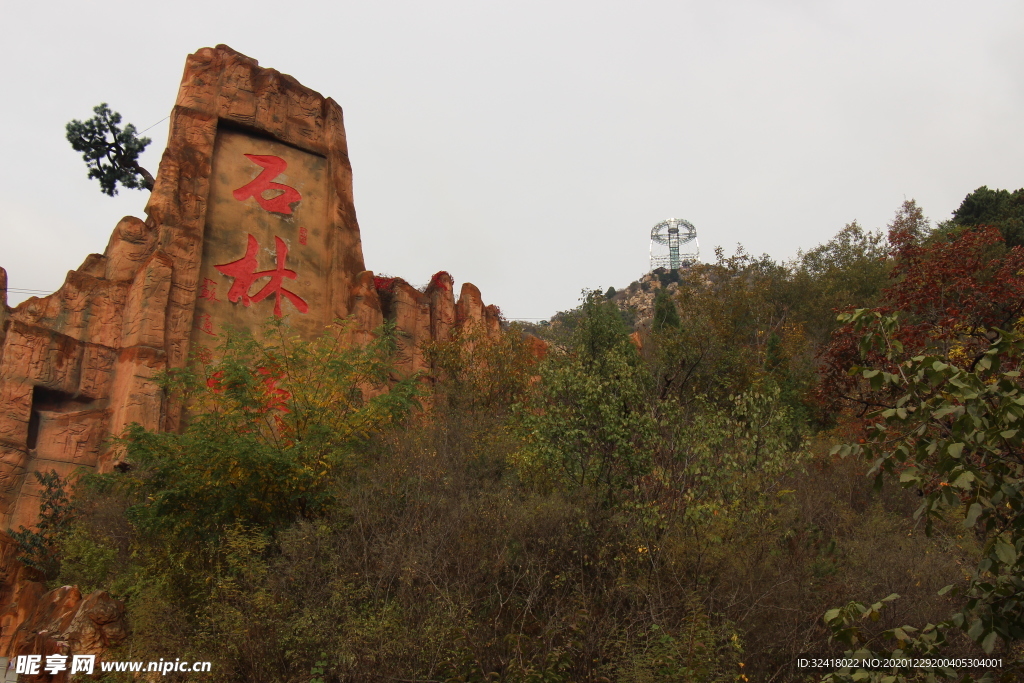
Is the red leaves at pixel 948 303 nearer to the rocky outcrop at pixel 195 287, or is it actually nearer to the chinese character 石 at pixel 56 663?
the rocky outcrop at pixel 195 287

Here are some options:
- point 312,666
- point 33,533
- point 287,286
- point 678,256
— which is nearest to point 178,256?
point 287,286

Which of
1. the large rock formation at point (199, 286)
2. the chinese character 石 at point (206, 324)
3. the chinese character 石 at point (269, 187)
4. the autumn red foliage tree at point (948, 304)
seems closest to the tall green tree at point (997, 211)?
the autumn red foliage tree at point (948, 304)

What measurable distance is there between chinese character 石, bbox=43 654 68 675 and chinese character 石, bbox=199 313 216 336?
7183 mm

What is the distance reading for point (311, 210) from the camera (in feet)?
55.4

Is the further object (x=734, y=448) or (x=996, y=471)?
(x=734, y=448)

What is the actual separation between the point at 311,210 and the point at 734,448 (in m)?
10.5

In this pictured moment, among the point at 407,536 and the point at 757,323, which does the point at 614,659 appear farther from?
the point at 757,323

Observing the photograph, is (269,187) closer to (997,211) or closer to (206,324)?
(206,324)

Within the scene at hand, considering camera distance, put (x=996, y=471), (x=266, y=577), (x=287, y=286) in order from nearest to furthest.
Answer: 1. (x=996, y=471)
2. (x=266, y=577)
3. (x=287, y=286)

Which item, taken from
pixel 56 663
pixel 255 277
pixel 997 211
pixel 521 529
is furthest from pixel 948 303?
pixel 997 211

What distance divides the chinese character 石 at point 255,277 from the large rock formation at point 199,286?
0.03 meters

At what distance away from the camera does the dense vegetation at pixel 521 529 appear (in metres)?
7.89

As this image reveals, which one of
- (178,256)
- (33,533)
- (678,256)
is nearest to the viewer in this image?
(33,533)

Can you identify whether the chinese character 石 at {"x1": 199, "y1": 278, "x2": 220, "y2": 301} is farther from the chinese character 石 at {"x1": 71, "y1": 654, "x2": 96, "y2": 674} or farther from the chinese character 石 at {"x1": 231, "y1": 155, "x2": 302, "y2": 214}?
the chinese character 石 at {"x1": 71, "y1": 654, "x2": 96, "y2": 674}
